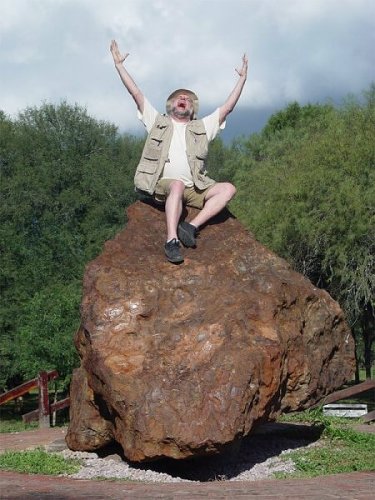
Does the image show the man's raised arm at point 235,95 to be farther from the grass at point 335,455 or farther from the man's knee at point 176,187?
the grass at point 335,455

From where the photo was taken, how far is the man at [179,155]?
939 cm

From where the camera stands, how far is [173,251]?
873 cm

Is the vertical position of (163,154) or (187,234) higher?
A: (163,154)

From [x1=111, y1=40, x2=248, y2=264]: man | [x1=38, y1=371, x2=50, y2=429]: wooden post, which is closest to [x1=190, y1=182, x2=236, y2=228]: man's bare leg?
[x1=111, y1=40, x2=248, y2=264]: man

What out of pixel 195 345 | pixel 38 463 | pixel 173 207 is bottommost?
pixel 38 463

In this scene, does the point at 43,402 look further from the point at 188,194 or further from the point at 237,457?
the point at 188,194

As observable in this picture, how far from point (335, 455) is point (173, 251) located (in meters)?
2.94

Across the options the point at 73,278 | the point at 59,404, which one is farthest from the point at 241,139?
the point at 59,404

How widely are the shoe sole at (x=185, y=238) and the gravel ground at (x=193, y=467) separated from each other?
7.80 ft

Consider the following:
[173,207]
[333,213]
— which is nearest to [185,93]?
[173,207]

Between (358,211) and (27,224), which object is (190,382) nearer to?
(358,211)

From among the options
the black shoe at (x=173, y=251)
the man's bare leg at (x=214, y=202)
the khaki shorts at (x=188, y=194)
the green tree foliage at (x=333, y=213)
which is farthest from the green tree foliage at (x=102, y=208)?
the black shoe at (x=173, y=251)

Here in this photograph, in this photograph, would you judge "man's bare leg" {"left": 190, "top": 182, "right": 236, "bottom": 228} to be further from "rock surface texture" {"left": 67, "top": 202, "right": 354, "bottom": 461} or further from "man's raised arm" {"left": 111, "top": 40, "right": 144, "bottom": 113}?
"man's raised arm" {"left": 111, "top": 40, "right": 144, "bottom": 113}

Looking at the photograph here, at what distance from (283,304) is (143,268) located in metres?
1.54
